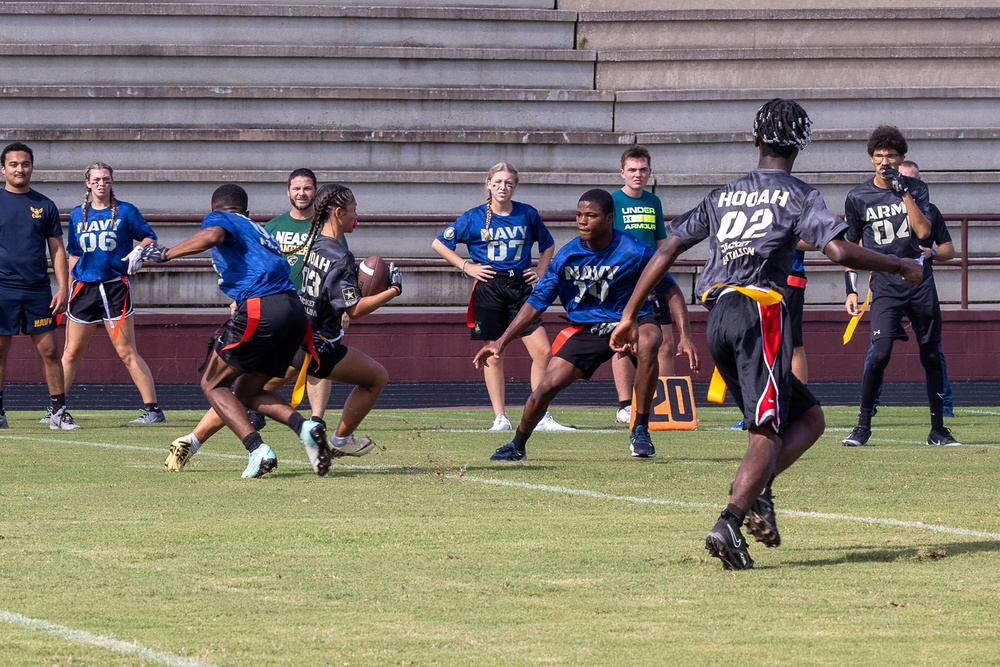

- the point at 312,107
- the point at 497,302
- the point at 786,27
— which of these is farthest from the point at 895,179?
the point at 786,27

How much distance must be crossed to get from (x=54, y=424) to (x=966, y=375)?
11809mm

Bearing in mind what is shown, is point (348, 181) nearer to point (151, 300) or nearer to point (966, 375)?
point (151, 300)

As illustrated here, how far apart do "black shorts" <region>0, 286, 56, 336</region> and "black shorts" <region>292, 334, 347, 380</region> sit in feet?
15.1

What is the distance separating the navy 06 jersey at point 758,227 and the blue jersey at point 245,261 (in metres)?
3.34

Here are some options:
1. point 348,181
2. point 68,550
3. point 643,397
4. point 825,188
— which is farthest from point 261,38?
point 68,550

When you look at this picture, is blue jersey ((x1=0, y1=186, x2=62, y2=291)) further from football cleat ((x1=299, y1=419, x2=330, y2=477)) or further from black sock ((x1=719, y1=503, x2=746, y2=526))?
black sock ((x1=719, y1=503, x2=746, y2=526))

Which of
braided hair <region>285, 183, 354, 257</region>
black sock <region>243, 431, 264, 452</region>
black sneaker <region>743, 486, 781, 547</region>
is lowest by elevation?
black sock <region>243, 431, 264, 452</region>

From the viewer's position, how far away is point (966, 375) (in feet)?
67.1

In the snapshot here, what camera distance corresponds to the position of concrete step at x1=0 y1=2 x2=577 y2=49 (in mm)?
24047

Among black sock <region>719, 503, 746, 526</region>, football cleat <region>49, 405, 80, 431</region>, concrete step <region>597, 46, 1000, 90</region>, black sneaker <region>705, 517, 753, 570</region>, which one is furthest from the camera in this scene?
concrete step <region>597, 46, 1000, 90</region>

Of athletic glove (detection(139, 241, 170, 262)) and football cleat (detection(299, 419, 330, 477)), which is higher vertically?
athletic glove (detection(139, 241, 170, 262))

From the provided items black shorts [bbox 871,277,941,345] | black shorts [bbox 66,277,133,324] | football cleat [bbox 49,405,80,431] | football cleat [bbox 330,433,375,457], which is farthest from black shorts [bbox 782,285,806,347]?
black shorts [bbox 66,277,133,324]

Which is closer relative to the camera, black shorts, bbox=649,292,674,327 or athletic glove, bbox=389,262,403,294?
athletic glove, bbox=389,262,403,294

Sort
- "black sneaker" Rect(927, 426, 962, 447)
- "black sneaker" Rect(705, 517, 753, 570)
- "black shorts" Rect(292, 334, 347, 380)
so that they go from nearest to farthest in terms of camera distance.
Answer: "black sneaker" Rect(705, 517, 753, 570) → "black shorts" Rect(292, 334, 347, 380) → "black sneaker" Rect(927, 426, 962, 447)
